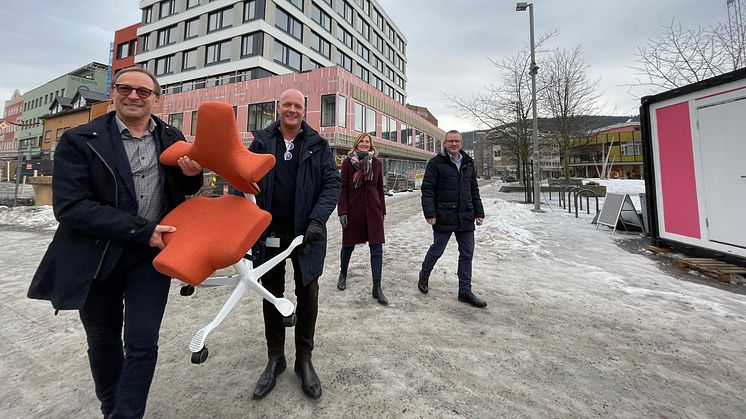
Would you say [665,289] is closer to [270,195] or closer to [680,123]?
[680,123]

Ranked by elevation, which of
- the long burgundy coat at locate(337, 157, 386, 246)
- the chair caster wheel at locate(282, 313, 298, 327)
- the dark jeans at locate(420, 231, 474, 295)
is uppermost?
the long burgundy coat at locate(337, 157, 386, 246)

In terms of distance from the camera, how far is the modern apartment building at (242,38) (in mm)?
26453

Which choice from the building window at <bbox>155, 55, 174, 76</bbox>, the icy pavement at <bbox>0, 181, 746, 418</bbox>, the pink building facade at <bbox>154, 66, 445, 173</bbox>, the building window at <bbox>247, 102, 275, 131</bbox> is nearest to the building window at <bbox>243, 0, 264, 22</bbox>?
the pink building facade at <bbox>154, 66, 445, 173</bbox>

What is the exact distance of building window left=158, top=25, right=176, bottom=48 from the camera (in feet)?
104

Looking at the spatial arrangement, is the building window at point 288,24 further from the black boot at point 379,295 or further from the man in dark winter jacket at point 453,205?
the black boot at point 379,295

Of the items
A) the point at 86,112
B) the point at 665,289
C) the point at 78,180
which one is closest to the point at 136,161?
the point at 78,180

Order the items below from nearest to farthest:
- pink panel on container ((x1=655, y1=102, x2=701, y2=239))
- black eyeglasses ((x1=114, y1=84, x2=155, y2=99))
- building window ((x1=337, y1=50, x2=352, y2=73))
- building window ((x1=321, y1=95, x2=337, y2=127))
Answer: black eyeglasses ((x1=114, y1=84, x2=155, y2=99)) → pink panel on container ((x1=655, y1=102, x2=701, y2=239)) → building window ((x1=321, y1=95, x2=337, y2=127)) → building window ((x1=337, y1=50, x2=352, y2=73))

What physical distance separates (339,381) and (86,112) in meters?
40.7

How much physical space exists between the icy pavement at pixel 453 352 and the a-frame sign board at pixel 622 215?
310 centimetres

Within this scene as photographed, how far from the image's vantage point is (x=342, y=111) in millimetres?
21609

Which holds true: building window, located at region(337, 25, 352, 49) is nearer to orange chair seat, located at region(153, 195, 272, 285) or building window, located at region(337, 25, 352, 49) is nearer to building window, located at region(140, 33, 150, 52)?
building window, located at region(140, 33, 150, 52)

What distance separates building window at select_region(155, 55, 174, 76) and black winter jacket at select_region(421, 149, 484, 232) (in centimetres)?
3703

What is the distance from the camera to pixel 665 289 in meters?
4.00

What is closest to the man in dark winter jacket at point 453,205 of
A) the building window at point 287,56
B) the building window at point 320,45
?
the building window at point 287,56
